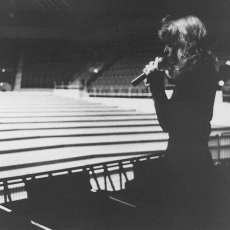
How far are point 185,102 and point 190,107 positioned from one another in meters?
0.02

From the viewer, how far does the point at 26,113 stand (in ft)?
18.1

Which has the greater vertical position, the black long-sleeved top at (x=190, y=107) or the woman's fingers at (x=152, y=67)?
the woman's fingers at (x=152, y=67)

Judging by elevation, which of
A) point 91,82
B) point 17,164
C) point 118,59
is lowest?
point 17,164

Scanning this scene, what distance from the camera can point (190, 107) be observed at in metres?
0.79

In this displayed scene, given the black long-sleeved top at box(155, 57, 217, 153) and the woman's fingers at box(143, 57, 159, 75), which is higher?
the woman's fingers at box(143, 57, 159, 75)

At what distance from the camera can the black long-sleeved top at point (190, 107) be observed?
0.78 metres

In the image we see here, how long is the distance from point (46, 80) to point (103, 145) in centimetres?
664

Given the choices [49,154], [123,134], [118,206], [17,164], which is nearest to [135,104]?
[123,134]

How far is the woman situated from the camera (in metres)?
0.78

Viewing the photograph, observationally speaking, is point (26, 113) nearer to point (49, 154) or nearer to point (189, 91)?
point (49, 154)

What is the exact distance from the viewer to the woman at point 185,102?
0.78m

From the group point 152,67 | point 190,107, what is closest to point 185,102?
point 190,107

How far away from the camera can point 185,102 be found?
0.79 meters

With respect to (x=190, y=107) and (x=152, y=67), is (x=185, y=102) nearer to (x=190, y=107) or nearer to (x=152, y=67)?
(x=190, y=107)
